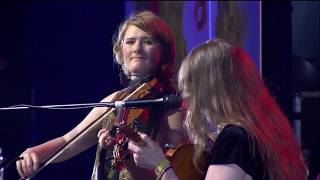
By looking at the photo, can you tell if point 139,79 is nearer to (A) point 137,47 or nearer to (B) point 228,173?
(A) point 137,47

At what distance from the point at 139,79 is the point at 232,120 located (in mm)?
472

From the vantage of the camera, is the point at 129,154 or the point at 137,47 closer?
the point at 129,154

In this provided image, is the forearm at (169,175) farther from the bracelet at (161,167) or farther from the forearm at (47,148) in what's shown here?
the forearm at (47,148)

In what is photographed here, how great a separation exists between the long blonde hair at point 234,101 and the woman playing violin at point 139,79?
240 mm

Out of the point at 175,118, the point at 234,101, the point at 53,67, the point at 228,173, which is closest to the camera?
the point at 228,173

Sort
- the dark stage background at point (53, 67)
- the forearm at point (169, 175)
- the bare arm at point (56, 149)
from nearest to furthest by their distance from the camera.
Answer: the forearm at point (169, 175) → the bare arm at point (56, 149) → the dark stage background at point (53, 67)

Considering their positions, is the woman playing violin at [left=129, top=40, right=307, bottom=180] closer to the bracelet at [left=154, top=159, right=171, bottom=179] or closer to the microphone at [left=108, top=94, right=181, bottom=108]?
the bracelet at [left=154, top=159, right=171, bottom=179]

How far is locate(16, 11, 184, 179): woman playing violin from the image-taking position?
6.44 ft

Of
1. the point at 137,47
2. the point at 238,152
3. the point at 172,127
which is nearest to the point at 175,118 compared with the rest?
the point at 172,127

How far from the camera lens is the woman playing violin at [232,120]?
163 cm

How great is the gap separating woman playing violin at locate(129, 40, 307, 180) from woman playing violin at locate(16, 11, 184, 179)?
220mm

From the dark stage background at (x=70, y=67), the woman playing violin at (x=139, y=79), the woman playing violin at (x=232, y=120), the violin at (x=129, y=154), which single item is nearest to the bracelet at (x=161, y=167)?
A: the woman playing violin at (x=232, y=120)

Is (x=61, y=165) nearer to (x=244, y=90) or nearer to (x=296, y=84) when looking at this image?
(x=296, y=84)

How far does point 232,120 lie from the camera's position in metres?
1.66
